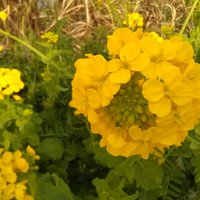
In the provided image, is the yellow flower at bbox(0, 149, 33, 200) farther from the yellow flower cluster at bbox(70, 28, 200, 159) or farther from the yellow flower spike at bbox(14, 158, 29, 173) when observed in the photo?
the yellow flower cluster at bbox(70, 28, 200, 159)

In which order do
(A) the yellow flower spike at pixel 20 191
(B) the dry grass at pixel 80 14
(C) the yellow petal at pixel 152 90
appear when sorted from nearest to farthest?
(C) the yellow petal at pixel 152 90, (A) the yellow flower spike at pixel 20 191, (B) the dry grass at pixel 80 14

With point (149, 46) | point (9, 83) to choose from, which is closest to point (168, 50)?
point (149, 46)

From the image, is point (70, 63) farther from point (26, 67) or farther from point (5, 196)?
point (5, 196)

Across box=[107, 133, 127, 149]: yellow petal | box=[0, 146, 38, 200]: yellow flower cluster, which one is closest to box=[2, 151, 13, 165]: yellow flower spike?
box=[0, 146, 38, 200]: yellow flower cluster

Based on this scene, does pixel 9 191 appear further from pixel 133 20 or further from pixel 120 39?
pixel 133 20

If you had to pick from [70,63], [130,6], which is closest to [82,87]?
[70,63]

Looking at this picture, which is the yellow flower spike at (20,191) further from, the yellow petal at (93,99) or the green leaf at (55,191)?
the yellow petal at (93,99)

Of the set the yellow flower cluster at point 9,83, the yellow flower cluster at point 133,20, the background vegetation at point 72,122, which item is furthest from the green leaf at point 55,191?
the yellow flower cluster at point 133,20
